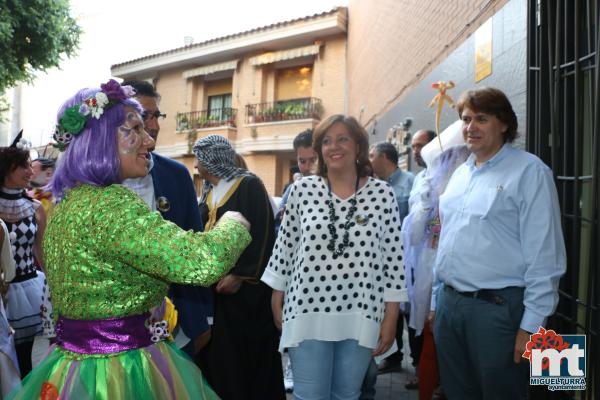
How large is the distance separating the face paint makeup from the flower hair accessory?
0.28ft

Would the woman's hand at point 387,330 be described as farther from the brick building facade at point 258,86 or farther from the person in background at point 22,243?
the brick building facade at point 258,86

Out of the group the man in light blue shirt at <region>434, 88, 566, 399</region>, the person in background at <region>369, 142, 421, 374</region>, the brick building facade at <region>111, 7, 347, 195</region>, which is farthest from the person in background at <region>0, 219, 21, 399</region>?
the brick building facade at <region>111, 7, 347, 195</region>

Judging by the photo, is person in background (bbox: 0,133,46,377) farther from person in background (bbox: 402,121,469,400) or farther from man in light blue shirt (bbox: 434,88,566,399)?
man in light blue shirt (bbox: 434,88,566,399)

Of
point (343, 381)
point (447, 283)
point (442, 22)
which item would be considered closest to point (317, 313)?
point (343, 381)

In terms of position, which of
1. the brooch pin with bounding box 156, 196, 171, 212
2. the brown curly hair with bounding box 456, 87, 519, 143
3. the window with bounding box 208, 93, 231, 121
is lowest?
the brooch pin with bounding box 156, 196, 171, 212

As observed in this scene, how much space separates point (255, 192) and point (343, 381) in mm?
1576

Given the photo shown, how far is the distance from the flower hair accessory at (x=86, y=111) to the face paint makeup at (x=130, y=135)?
9 centimetres

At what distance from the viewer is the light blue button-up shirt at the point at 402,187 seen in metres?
5.09

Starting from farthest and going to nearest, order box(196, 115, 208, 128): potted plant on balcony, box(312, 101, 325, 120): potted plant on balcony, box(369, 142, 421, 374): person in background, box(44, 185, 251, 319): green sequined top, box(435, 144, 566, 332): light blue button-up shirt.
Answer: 1. box(196, 115, 208, 128): potted plant on balcony
2. box(312, 101, 325, 120): potted plant on balcony
3. box(369, 142, 421, 374): person in background
4. box(435, 144, 566, 332): light blue button-up shirt
5. box(44, 185, 251, 319): green sequined top

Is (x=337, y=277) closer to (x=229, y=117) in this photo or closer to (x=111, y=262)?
(x=111, y=262)

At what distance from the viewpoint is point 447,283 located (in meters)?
2.76

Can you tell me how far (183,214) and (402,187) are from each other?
307 cm

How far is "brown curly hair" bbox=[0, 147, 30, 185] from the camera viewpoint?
13.4ft

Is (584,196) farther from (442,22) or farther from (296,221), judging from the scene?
(442,22)
